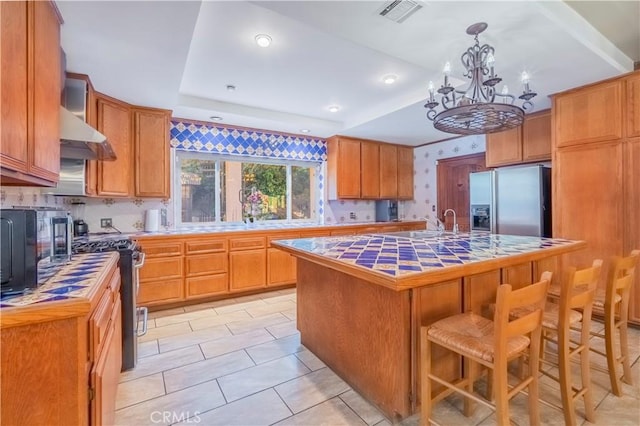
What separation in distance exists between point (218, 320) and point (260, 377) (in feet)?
4.03

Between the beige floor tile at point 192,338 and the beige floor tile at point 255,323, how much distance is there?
0.28 ft

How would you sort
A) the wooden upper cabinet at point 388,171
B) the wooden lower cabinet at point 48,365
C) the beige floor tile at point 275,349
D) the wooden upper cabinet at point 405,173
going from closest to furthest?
the wooden lower cabinet at point 48,365 → the beige floor tile at point 275,349 → the wooden upper cabinet at point 388,171 → the wooden upper cabinet at point 405,173

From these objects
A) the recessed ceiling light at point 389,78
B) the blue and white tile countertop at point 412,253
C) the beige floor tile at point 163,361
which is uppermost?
the recessed ceiling light at point 389,78

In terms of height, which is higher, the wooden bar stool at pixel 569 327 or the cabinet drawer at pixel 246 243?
the cabinet drawer at pixel 246 243

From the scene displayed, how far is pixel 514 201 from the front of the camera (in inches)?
136

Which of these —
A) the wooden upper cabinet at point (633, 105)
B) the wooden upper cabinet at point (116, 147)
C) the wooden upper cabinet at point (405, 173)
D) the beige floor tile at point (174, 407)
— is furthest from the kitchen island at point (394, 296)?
the wooden upper cabinet at point (405, 173)

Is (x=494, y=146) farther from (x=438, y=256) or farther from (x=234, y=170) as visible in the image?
(x=234, y=170)

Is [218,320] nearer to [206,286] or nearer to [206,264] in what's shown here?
[206,286]

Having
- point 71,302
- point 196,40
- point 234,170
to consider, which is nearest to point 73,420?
point 71,302

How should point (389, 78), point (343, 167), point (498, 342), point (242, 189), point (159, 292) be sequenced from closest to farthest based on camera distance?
point (498, 342) < point (389, 78) < point (159, 292) < point (242, 189) < point (343, 167)

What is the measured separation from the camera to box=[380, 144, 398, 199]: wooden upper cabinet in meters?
5.31

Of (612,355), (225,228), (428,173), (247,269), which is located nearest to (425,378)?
(612,355)

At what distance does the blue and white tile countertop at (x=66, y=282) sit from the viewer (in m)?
1.06

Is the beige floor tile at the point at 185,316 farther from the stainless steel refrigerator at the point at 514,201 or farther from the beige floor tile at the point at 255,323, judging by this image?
the stainless steel refrigerator at the point at 514,201
